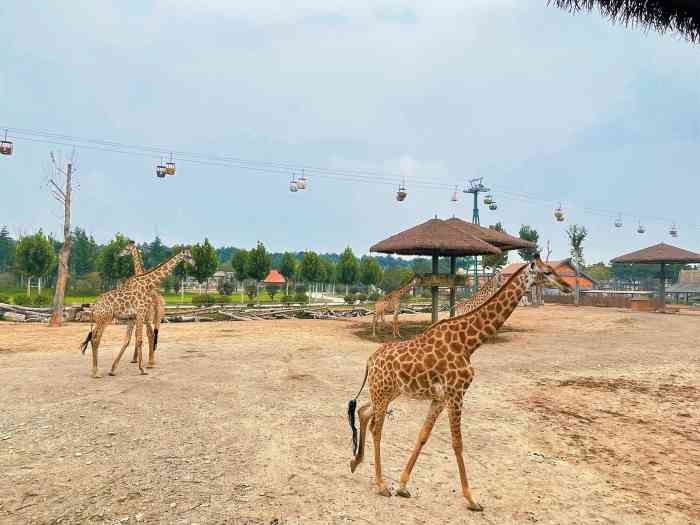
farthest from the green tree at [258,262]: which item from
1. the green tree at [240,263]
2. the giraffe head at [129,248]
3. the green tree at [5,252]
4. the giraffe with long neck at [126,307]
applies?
the green tree at [5,252]

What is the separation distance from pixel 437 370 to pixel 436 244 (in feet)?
41.5

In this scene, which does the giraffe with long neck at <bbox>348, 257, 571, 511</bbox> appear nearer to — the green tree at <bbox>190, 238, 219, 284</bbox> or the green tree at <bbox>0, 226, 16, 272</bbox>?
the green tree at <bbox>190, 238, 219, 284</bbox>

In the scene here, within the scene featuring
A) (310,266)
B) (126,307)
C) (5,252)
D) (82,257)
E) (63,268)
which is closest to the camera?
(126,307)

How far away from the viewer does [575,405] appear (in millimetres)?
7996

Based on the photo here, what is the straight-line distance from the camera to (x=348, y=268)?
46.7 m

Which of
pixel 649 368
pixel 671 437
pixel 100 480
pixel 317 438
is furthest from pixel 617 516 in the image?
pixel 649 368

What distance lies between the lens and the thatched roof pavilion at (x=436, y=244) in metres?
16.9

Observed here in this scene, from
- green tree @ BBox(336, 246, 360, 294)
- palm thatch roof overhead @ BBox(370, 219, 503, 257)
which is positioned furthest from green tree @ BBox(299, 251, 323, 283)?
palm thatch roof overhead @ BBox(370, 219, 503, 257)

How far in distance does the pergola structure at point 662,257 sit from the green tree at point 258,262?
27.4 m

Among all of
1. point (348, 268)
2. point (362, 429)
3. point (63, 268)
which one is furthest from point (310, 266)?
point (362, 429)

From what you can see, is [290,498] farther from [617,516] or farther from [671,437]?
[671,437]

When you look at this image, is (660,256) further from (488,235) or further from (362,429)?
(362,429)

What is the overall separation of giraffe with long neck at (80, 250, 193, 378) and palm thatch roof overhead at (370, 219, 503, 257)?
992 cm

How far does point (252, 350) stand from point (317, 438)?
733cm
